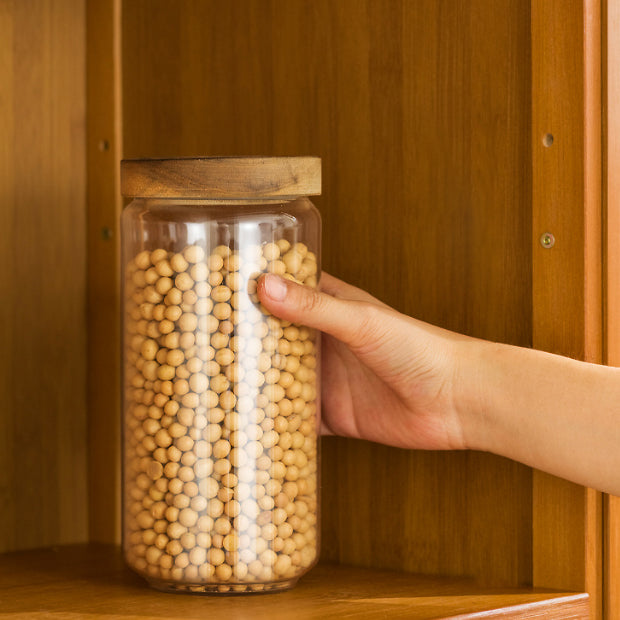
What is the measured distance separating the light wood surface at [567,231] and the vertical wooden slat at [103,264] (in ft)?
1.28

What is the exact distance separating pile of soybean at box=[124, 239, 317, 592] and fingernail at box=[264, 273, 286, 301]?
1 centimetres

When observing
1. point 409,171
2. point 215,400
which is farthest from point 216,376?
point 409,171

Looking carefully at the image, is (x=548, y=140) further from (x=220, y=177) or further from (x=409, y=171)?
(x=220, y=177)

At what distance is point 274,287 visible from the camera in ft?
2.23

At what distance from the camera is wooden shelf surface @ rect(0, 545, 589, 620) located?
0.66 metres

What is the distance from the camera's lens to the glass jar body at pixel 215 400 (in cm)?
69

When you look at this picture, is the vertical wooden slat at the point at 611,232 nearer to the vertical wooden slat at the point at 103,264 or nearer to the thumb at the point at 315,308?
the thumb at the point at 315,308

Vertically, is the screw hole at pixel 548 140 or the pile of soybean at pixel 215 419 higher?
the screw hole at pixel 548 140

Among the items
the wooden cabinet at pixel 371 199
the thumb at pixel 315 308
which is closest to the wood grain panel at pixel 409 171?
the wooden cabinet at pixel 371 199

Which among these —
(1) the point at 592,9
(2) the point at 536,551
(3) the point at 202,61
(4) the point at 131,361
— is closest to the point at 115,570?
(4) the point at 131,361

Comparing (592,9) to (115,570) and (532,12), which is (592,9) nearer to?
(532,12)

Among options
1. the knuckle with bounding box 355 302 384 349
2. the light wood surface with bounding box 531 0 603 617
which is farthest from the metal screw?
the knuckle with bounding box 355 302 384 349

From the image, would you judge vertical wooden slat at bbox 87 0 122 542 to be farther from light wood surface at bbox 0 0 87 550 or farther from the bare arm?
the bare arm

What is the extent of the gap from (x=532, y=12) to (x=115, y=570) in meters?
0.50
